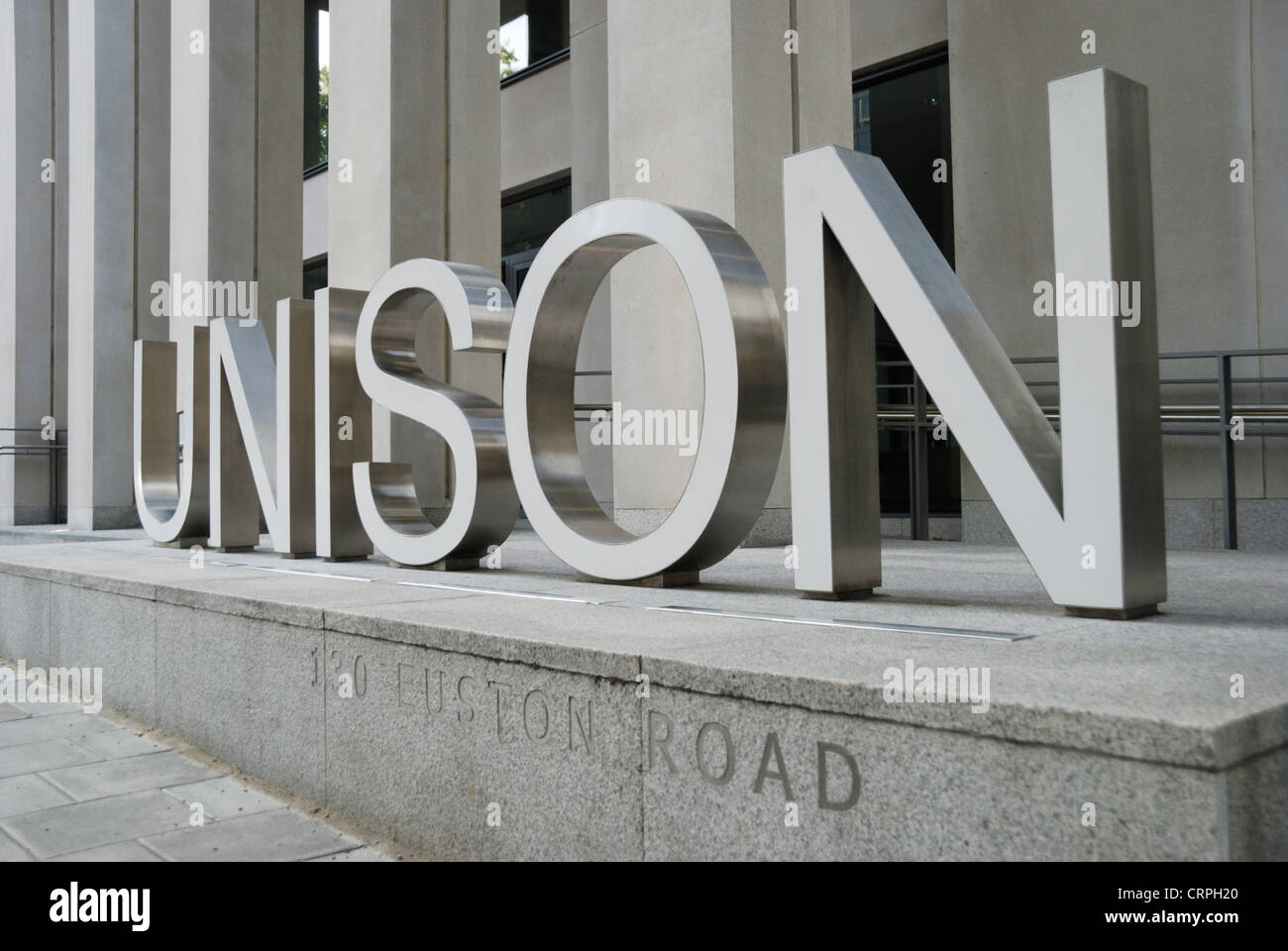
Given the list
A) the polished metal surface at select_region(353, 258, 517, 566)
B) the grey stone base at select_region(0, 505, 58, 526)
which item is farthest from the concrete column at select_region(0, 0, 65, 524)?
the polished metal surface at select_region(353, 258, 517, 566)

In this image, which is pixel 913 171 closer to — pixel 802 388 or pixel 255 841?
pixel 802 388

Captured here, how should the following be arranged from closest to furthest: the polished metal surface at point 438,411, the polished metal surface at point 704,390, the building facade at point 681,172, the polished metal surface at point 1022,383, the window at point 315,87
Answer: the polished metal surface at point 1022,383 < the polished metal surface at point 704,390 < the polished metal surface at point 438,411 < the building facade at point 681,172 < the window at point 315,87

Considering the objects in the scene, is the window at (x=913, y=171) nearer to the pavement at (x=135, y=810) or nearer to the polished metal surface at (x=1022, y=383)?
the polished metal surface at (x=1022, y=383)

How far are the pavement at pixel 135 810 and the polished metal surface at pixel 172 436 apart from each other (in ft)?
8.55

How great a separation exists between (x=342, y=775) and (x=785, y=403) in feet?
6.99

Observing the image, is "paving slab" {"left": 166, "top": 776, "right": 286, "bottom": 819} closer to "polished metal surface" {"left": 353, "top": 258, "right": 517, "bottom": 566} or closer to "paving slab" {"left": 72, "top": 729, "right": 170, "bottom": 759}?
"paving slab" {"left": 72, "top": 729, "right": 170, "bottom": 759}

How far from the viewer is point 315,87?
2150 centimetres

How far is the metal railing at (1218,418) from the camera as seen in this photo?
24.5 ft


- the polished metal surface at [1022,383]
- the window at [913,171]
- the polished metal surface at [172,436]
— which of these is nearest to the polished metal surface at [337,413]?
the polished metal surface at [172,436]

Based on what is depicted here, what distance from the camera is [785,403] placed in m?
4.30

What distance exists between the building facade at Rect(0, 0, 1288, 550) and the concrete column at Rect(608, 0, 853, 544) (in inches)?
0.7

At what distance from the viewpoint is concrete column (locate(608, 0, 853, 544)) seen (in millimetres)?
6742

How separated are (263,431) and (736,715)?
5.09 metres
